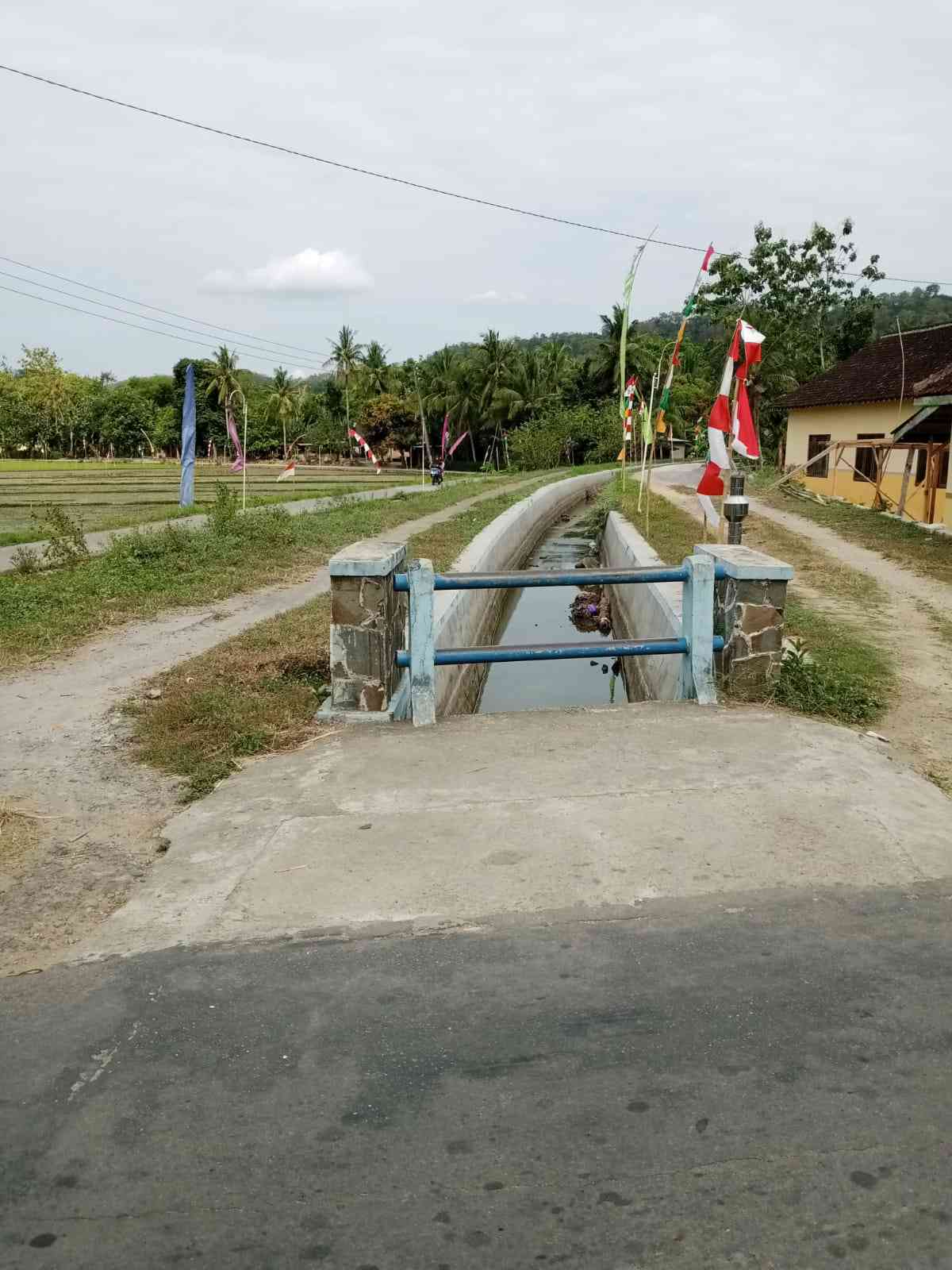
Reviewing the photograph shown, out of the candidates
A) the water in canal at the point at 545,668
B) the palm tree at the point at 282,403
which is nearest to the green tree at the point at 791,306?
the water in canal at the point at 545,668

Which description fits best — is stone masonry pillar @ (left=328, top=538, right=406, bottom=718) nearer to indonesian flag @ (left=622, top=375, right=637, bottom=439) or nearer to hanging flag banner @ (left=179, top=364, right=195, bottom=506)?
hanging flag banner @ (left=179, top=364, right=195, bottom=506)

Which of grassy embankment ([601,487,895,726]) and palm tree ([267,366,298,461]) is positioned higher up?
palm tree ([267,366,298,461])

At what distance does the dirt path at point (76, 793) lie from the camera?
399cm

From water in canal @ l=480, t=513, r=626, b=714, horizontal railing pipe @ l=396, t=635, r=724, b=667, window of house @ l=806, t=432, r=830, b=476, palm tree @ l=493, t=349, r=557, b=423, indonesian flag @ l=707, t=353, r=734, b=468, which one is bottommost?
water in canal @ l=480, t=513, r=626, b=714

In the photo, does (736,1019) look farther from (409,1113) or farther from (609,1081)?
(409,1113)

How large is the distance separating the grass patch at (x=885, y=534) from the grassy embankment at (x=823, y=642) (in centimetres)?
114

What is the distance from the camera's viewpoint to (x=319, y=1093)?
280cm

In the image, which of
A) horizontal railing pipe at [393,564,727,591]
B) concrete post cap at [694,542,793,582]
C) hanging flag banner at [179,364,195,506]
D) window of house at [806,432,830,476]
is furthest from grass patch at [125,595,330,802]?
window of house at [806,432,830,476]

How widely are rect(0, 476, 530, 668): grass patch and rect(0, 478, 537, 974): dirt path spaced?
0.67 m

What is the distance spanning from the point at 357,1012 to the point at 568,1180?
38.7 inches

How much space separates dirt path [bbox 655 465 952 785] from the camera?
6.19 meters

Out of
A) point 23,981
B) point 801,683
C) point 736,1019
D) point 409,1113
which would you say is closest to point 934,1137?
point 736,1019

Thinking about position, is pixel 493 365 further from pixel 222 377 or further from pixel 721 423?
pixel 721 423

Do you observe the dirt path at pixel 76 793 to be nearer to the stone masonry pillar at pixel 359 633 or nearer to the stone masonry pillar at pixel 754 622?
the stone masonry pillar at pixel 359 633
